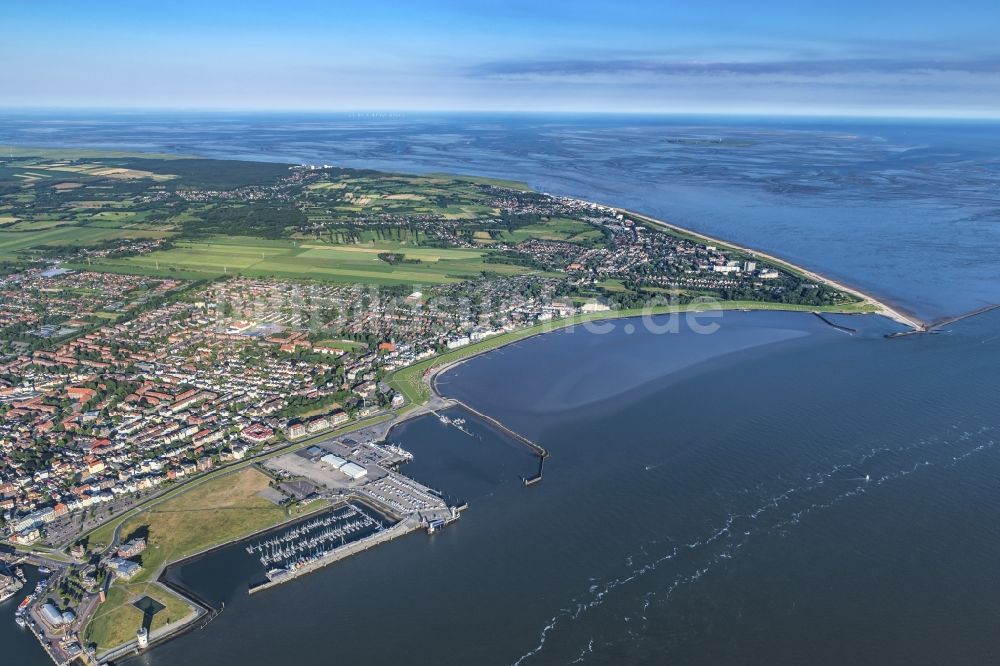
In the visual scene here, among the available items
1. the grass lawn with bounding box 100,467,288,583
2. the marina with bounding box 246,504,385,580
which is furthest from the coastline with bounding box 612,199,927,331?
the grass lawn with bounding box 100,467,288,583

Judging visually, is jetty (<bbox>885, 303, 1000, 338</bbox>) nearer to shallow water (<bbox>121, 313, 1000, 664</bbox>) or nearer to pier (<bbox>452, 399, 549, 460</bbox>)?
shallow water (<bbox>121, 313, 1000, 664</bbox>)

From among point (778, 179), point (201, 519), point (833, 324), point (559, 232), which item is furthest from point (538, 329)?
point (778, 179)

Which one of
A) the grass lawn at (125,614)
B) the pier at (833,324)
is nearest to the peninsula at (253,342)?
the grass lawn at (125,614)

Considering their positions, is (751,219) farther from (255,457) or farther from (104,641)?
(104,641)

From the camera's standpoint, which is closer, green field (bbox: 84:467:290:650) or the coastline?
green field (bbox: 84:467:290:650)

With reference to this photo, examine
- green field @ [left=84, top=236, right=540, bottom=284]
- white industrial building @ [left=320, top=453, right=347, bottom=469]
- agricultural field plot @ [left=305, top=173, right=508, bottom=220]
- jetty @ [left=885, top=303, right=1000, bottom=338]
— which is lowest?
white industrial building @ [left=320, top=453, right=347, bottom=469]

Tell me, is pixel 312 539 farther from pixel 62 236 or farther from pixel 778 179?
pixel 778 179

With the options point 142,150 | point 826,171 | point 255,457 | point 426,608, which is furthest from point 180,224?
point 826,171
